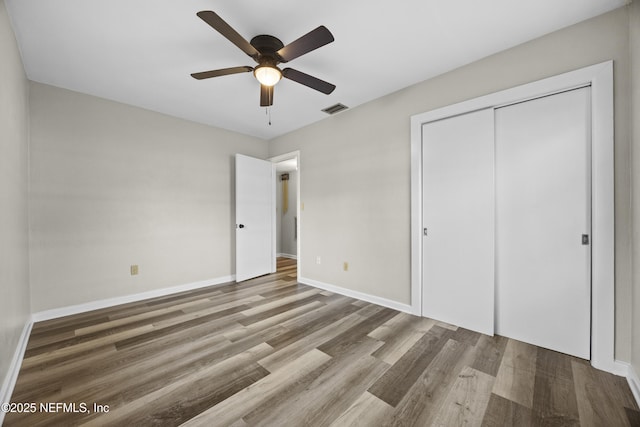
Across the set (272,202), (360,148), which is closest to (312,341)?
(360,148)

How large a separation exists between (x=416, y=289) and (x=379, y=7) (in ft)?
8.13

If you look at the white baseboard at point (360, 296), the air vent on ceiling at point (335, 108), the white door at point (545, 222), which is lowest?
the white baseboard at point (360, 296)

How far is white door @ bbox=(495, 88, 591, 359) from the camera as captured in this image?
5.93ft

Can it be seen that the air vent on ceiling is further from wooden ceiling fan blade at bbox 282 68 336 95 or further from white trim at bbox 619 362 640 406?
white trim at bbox 619 362 640 406

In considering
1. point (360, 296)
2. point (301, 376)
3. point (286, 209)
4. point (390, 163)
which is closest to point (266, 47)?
point (390, 163)

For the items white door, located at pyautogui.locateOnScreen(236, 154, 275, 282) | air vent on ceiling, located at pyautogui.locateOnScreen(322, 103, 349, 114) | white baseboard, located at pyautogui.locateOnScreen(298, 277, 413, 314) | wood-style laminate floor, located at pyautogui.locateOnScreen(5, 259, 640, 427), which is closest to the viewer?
wood-style laminate floor, located at pyautogui.locateOnScreen(5, 259, 640, 427)

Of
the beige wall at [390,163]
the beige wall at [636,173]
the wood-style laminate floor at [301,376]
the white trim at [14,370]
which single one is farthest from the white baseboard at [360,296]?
the white trim at [14,370]

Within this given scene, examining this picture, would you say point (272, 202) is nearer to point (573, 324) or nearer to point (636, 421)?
point (573, 324)

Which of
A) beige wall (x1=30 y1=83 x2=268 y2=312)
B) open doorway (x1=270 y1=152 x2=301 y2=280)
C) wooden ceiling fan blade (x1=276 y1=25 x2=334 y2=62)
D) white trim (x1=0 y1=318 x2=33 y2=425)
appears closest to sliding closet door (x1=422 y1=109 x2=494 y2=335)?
Result: wooden ceiling fan blade (x1=276 y1=25 x2=334 y2=62)

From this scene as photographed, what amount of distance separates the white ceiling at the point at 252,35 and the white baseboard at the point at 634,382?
2.39 meters

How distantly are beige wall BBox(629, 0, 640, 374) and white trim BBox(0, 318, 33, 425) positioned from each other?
3.62 metres

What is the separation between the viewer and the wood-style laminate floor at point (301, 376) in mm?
1314

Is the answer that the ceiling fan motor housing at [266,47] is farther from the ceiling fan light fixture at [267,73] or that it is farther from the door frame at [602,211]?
the door frame at [602,211]

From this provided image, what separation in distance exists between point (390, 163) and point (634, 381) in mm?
2359
